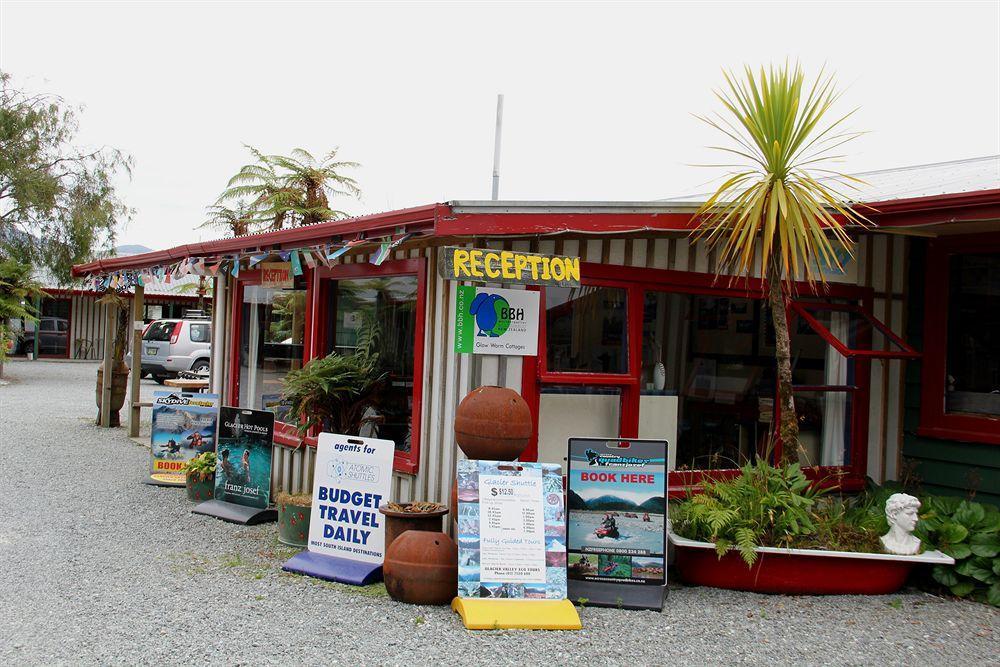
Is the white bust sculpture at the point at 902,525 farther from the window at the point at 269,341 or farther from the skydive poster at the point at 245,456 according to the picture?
the window at the point at 269,341

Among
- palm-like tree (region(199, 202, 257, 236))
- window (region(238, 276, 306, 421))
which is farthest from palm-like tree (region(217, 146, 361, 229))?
window (region(238, 276, 306, 421))

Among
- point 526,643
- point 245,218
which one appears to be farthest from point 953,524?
point 245,218

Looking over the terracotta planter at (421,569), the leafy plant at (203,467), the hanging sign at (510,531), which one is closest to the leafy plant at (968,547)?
the hanging sign at (510,531)

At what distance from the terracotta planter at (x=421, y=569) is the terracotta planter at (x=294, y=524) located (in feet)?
4.65

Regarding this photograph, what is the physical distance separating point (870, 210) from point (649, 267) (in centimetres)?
154

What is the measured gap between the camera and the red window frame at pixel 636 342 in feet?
19.5

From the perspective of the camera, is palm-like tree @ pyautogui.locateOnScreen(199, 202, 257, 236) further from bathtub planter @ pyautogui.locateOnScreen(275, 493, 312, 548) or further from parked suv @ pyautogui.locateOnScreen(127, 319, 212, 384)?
bathtub planter @ pyautogui.locateOnScreen(275, 493, 312, 548)

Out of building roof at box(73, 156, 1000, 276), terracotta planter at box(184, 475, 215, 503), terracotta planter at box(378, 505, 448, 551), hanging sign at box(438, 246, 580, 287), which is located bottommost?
terracotta planter at box(184, 475, 215, 503)

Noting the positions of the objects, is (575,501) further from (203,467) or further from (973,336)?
(203,467)

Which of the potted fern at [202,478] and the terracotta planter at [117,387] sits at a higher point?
the terracotta planter at [117,387]

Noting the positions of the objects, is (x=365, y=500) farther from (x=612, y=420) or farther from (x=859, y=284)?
(x=859, y=284)

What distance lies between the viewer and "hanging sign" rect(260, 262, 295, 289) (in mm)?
8125

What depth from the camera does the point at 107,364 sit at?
42.8 ft

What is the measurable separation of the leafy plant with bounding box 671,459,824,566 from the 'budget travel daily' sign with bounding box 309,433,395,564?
6.37 feet
